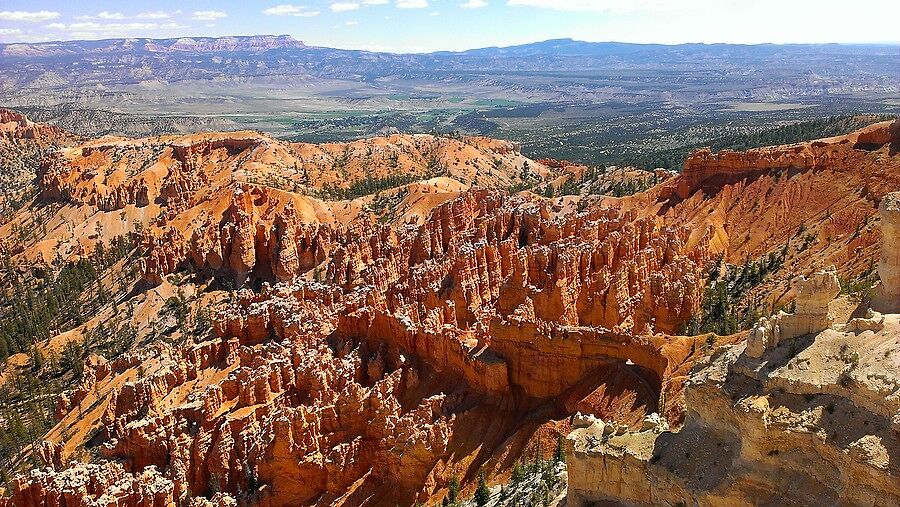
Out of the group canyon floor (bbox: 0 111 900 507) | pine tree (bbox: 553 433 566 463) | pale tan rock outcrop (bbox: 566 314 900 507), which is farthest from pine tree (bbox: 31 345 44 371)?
pale tan rock outcrop (bbox: 566 314 900 507)

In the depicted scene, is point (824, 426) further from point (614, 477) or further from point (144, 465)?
point (144, 465)

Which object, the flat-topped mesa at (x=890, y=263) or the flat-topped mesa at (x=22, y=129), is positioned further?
the flat-topped mesa at (x=22, y=129)

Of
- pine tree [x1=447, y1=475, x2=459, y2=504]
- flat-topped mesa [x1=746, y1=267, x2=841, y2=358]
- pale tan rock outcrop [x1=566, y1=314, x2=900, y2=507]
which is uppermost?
flat-topped mesa [x1=746, y1=267, x2=841, y2=358]

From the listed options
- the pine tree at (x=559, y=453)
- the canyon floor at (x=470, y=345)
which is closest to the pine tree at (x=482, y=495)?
the canyon floor at (x=470, y=345)

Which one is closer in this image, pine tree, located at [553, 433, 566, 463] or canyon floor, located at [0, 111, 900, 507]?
canyon floor, located at [0, 111, 900, 507]

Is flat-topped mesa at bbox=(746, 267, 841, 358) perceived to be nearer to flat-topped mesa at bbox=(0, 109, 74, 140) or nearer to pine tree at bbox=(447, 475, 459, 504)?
pine tree at bbox=(447, 475, 459, 504)

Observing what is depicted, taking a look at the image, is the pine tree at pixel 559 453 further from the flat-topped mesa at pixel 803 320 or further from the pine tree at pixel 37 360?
the pine tree at pixel 37 360

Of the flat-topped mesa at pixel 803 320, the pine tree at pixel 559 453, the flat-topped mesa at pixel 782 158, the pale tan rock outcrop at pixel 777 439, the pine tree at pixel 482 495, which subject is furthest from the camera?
the flat-topped mesa at pixel 782 158
